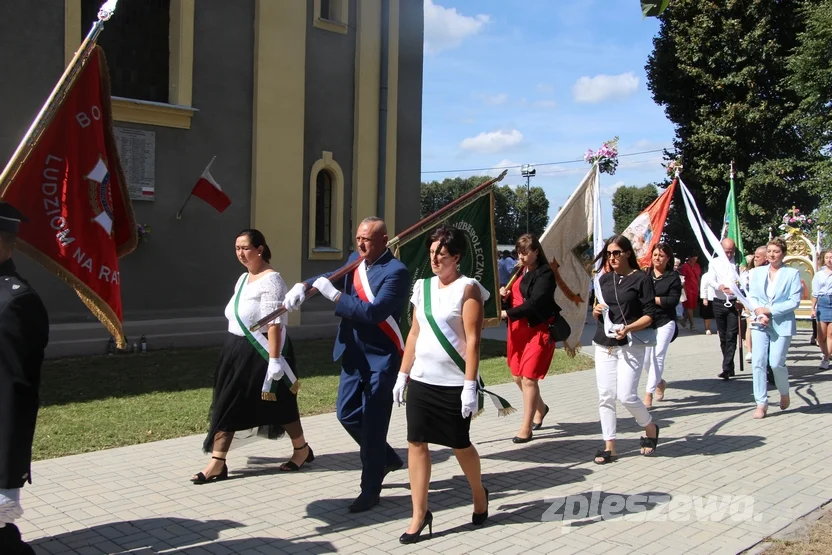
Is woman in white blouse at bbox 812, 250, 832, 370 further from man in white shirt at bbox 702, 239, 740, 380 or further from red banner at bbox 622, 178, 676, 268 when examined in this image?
red banner at bbox 622, 178, 676, 268

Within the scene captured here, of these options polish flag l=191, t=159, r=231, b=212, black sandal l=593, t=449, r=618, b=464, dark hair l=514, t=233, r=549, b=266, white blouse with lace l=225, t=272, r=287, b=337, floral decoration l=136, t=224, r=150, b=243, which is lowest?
black sandal l=593, t=449, r=618, b=464

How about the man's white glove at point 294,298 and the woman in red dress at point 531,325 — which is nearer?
the man's white glove at point 294,298

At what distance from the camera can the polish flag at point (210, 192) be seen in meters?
12.8

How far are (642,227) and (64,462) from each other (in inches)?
278

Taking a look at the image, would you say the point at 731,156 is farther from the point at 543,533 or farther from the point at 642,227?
the point at 543,533

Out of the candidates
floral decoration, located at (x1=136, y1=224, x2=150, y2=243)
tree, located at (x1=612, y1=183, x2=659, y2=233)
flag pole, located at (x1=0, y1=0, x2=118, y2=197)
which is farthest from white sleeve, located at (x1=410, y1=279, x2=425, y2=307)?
tree, located at (x1=612, y1=183, x2=659, y2=233)

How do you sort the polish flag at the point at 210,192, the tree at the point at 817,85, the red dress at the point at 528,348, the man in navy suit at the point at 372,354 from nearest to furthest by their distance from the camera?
1. the man in navy suit at the point at 372,354
2. the red dress at the point at 528,348
3. the polish flag at the point at 210,192
4. the tree at the point at 817,85

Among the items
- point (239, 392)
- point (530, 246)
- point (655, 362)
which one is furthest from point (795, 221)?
point (239, 392)

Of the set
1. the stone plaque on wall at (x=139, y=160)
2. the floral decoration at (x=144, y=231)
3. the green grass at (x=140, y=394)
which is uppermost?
the stone plaque on wall at (x=139, y=160)

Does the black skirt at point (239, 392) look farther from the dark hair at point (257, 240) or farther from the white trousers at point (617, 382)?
the white trousers at point (617, 382)

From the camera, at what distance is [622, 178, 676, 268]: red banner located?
972cm

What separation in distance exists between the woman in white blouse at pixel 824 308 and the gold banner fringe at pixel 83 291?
38.9ft

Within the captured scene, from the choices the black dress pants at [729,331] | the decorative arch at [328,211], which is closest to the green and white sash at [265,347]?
the black dress pants at [729,331]

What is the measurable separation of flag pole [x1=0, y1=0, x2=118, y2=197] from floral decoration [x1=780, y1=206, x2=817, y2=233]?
72.4ft
